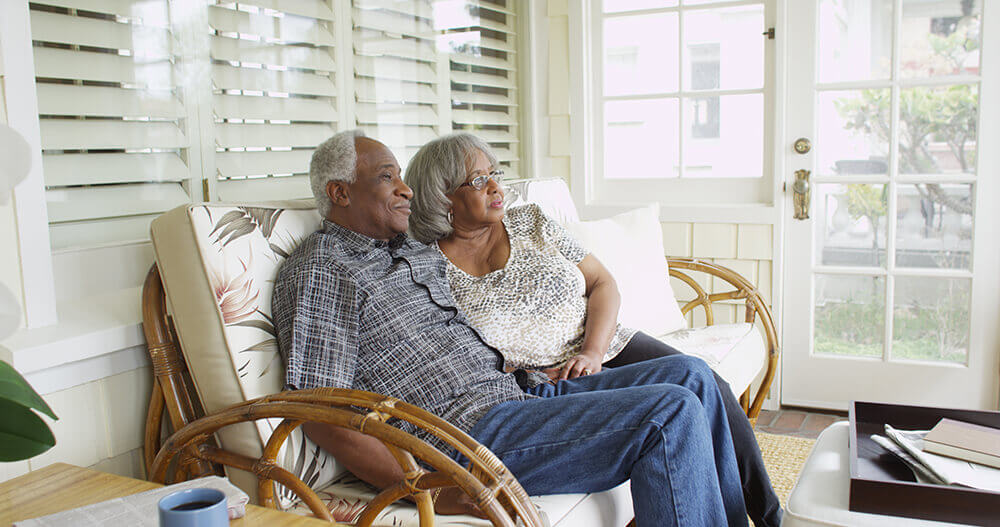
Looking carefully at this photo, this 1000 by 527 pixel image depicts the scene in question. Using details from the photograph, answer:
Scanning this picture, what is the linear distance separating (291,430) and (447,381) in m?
0.39

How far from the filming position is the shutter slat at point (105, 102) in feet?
5.49

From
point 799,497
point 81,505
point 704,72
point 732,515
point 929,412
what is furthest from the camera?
point 704,72

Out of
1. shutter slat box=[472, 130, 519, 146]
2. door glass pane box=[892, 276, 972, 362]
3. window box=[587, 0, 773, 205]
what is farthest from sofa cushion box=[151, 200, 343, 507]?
door glass pane box=[892, 276, 972, 362]

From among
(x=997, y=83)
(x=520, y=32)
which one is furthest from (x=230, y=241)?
(x=997, y=83)

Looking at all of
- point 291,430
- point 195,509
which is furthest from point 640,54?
point 195,509

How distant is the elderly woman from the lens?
2.03 m

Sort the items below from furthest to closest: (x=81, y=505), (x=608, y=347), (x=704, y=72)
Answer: (x=704, y=72), (x=608, y=347), (x=81, y=505)

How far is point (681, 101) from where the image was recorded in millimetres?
3479

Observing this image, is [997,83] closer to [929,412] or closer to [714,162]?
[714,162]

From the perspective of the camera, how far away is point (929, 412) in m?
1.81

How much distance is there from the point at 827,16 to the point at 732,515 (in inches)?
92.1

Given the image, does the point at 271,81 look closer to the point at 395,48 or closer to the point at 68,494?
the point at 395,48

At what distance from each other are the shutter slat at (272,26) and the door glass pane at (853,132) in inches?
81.2

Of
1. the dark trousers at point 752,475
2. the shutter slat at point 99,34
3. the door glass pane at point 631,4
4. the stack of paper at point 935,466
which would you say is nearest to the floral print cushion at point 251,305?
the shutter slat at point 99,34
